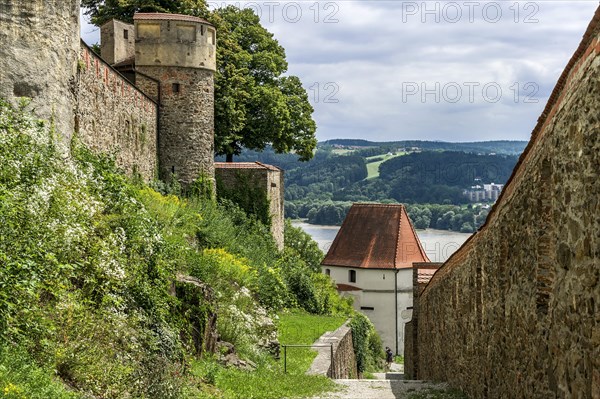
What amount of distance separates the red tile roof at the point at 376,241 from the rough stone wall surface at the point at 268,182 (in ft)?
48.4

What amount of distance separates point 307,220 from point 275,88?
8798cm

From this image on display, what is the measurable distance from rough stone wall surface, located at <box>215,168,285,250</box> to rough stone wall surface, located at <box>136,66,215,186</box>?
394cm

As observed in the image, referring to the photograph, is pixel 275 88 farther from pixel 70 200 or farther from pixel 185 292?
pixel 70 200

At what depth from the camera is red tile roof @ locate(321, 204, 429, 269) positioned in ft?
158

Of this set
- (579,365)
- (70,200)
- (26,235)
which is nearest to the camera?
(579,365)

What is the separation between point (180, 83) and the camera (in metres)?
25.9

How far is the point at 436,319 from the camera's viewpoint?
16.5 m

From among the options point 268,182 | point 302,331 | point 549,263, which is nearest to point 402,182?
point 268,182

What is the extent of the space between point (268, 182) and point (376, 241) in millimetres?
18594

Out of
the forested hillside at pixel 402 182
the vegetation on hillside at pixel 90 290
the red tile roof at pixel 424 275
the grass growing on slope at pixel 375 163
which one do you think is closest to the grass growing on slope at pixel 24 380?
the vegetation on hillside at pixel 90 290

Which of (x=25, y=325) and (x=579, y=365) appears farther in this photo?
(x=25, y=325)

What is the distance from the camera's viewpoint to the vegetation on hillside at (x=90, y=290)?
8078 millimetres

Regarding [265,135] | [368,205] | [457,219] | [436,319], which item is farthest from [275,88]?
[457,219]

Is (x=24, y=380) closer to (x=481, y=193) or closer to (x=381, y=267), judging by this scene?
(x=381, y=267)
